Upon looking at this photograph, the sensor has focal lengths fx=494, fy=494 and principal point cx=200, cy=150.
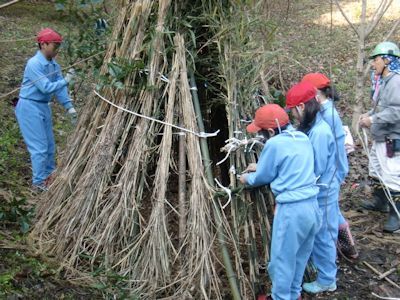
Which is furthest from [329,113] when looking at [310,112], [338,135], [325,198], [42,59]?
[42,59]

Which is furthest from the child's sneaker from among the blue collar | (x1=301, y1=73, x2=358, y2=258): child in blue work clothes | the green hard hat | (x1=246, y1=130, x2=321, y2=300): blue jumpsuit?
the blue collar

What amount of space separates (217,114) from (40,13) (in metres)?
9.01

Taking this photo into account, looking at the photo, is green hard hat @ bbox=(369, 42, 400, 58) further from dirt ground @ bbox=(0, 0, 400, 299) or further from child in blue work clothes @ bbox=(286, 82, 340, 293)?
Result: child in blue work clothes @ bbox=(286, 82, 340, 293)

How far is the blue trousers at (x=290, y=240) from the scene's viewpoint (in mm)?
3154

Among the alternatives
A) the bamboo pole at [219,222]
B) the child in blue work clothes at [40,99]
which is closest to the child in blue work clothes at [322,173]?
the bamboo pole at [219,222]

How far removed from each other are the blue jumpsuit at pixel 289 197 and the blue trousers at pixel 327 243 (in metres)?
0.33

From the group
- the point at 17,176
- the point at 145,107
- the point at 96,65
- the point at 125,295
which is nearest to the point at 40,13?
the point at 17,176

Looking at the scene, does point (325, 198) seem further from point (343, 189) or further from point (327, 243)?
point (343, 189)

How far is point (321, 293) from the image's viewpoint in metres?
3.63

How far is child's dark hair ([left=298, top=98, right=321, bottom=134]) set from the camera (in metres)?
3.44

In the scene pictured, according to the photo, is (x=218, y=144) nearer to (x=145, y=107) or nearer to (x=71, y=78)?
(x=145, y=107)

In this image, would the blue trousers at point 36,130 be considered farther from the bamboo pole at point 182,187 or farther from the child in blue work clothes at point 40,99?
the bamboo pole at point 182,187

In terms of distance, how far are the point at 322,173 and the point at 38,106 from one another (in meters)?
3.02

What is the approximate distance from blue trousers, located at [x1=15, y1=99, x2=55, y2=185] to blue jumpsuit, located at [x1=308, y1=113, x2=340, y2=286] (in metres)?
2.91
